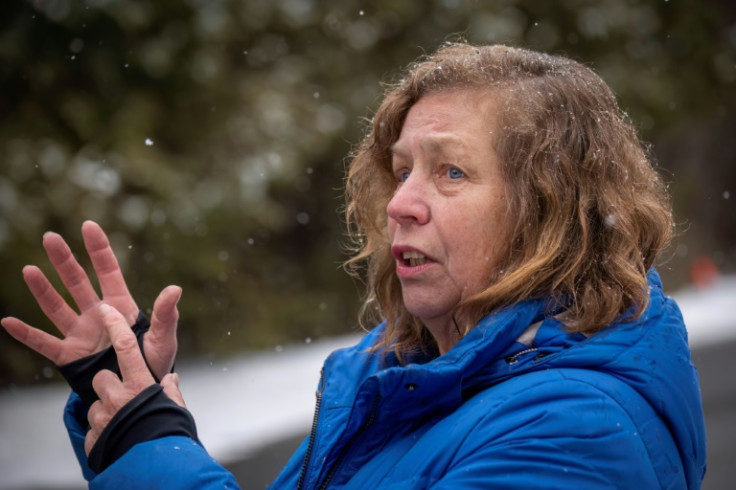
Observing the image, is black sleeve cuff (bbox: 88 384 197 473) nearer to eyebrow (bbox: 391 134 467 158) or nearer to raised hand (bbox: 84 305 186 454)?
raised hand (bbox: 84 305 186 454)

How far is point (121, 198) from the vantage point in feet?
20.9

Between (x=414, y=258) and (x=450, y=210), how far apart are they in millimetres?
146

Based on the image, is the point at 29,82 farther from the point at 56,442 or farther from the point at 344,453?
the point at 344,453

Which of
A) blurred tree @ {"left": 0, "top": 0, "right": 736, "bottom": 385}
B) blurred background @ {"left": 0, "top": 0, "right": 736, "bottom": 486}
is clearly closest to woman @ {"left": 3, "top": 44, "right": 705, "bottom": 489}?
blurred background @ {"left": 0, "top": 0, "right": 736, "bottom": 486}

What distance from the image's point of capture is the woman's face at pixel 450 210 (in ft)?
5.74

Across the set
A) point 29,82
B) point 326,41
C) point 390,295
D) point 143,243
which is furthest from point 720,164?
point 390,295

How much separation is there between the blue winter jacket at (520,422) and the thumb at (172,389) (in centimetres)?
14

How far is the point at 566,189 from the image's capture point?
1728mm

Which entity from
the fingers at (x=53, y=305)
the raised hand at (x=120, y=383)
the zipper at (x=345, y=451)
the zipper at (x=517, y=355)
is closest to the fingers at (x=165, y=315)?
the raised hand at (x=120, y=383)

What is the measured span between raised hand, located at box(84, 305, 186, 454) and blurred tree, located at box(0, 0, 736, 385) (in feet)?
11.2

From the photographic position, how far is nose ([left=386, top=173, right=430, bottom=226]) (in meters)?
1.78

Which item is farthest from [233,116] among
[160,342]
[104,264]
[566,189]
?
[566,189]

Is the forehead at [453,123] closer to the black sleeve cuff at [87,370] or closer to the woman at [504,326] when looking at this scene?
the woman at [504,326]

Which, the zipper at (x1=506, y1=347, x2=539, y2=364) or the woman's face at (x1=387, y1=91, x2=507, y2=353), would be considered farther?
the woman's face at (x1=387, y1=91, x2=507, y2=353)
